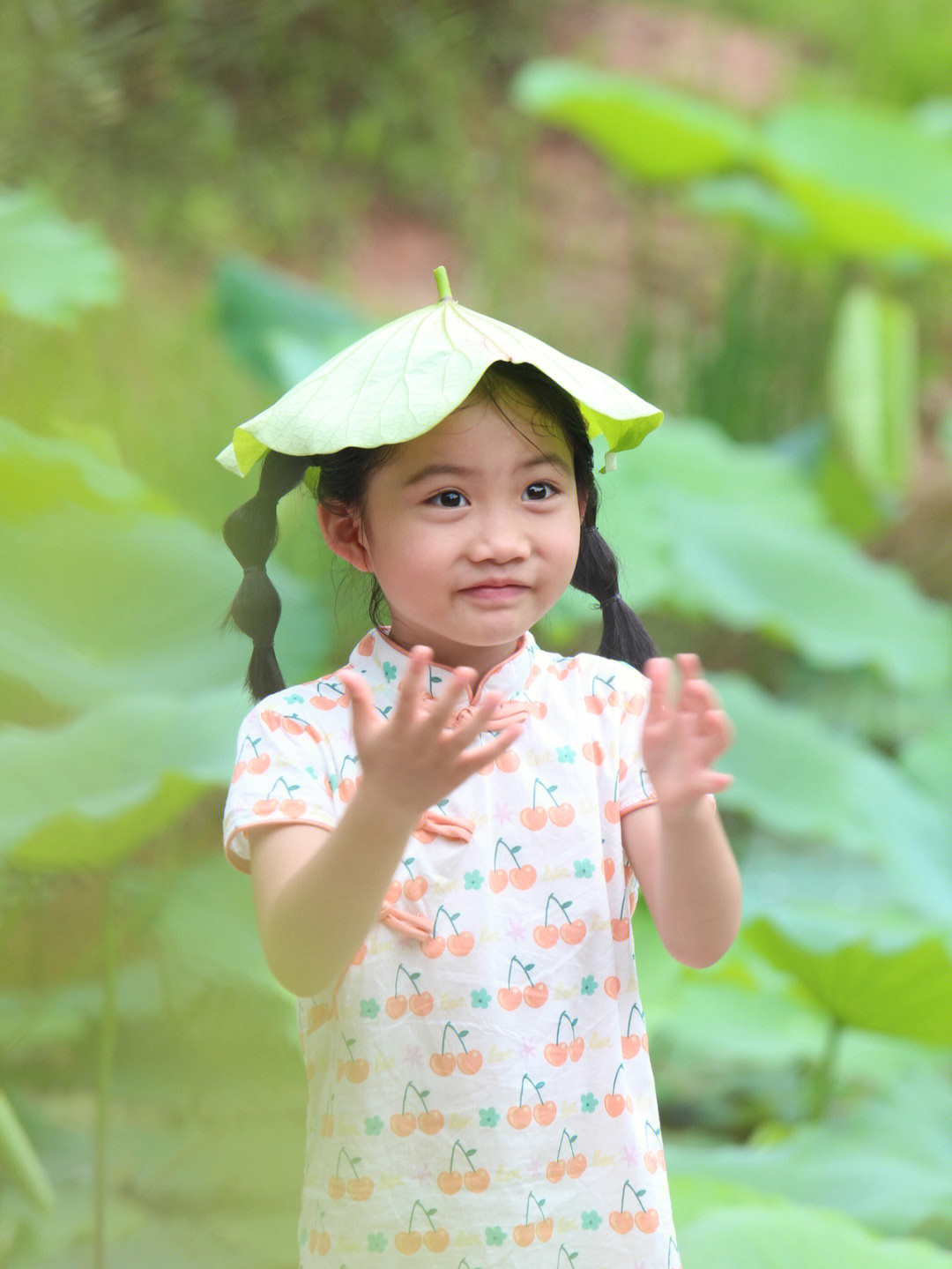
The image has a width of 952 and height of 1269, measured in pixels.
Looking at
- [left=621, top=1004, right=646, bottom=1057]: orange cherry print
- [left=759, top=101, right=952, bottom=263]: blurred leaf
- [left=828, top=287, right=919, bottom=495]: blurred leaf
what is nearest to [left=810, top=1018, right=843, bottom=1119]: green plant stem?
[left=621, top=1004, right=646, bottom=1057]: orange cherry print

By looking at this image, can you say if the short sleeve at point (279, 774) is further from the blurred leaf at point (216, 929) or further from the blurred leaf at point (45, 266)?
the blurred leaf at point (45, 266)

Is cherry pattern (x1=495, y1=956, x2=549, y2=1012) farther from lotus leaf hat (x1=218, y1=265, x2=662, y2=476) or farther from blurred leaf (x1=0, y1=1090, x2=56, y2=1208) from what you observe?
blurred leaf (x1=0, y1=1090, x2=56, y2=1208)

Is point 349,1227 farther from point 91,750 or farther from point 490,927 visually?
point 91,750

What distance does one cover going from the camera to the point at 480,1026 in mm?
538

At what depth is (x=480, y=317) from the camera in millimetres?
540

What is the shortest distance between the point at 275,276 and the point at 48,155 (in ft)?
1.57

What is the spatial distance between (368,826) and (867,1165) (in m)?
0.98

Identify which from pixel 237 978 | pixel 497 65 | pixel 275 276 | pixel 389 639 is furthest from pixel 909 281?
pixel 389 639

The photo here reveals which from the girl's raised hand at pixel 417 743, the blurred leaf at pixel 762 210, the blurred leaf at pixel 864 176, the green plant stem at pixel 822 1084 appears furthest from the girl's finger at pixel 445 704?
the blurred leaf at pixel 762 210

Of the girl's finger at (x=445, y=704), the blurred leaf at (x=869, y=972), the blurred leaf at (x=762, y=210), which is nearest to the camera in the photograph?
A: the girl's finger at (x=445, y=704)

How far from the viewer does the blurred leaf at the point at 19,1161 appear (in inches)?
37.5

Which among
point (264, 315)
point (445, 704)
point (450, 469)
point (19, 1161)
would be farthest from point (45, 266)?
point (445, 704)

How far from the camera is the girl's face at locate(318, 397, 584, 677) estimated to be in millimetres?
534

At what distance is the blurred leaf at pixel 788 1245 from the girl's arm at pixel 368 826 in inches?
20.5
